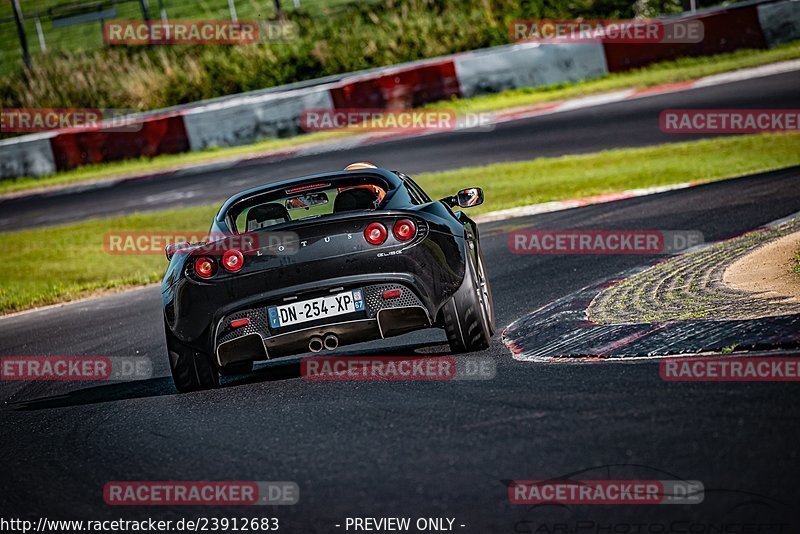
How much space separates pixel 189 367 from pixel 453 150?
13854 millimetres

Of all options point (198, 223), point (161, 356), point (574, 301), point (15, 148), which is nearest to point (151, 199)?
point (198, 223)

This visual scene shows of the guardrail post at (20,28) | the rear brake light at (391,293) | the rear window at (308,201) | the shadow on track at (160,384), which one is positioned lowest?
the shadow on track at (160,384)

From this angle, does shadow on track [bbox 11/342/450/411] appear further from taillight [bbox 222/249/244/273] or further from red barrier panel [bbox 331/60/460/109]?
red barrier panel [bbox 331/60/460/109]

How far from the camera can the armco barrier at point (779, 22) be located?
22.5 m

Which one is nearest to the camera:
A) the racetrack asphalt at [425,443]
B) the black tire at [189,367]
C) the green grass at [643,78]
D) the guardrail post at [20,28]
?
the racetrack asphalt at [425,443]

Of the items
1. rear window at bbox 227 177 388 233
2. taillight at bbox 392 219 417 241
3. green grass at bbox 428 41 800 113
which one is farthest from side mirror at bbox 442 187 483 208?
green grass at bbox 428 41 800 113

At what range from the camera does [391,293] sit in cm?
633

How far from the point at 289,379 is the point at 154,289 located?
6718mm

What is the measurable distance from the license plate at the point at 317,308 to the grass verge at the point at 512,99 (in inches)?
650

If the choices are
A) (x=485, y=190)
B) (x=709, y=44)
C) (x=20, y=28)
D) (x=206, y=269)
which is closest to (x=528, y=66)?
(x=709, y=44)

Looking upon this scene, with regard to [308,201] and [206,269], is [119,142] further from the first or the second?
[206,269]

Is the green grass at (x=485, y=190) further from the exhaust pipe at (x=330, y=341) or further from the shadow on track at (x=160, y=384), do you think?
the exhaust pipe at (x=330, y=341)

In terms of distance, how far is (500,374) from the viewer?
5887 millimetres

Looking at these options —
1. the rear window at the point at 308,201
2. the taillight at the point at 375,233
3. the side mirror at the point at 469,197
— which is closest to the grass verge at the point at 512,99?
the side mirror at the point at 469,197
